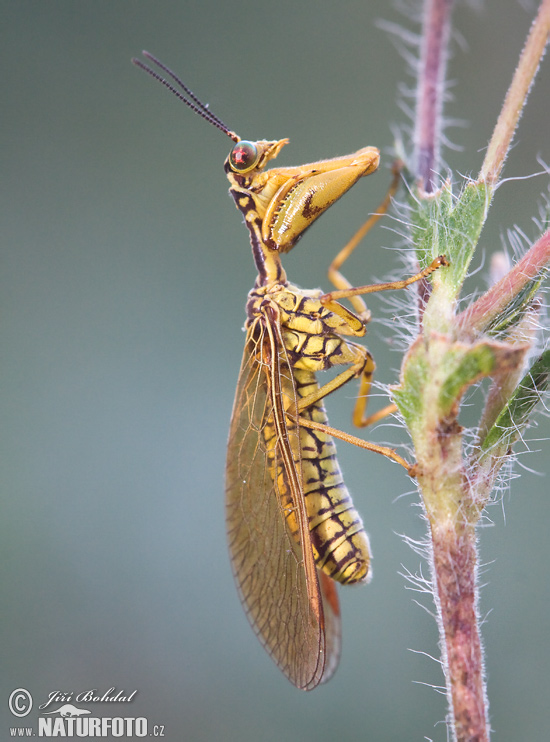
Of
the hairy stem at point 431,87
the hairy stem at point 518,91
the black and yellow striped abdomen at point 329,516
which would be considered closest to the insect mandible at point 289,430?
the black and yellow striped abdomen at point 329,516

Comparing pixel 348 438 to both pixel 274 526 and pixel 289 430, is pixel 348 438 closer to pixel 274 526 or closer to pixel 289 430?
pixel 289 430

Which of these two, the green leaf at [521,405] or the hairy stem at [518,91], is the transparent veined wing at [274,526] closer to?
the green leaf at [521,405]

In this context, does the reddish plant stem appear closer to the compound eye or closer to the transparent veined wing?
the transparent veined wing

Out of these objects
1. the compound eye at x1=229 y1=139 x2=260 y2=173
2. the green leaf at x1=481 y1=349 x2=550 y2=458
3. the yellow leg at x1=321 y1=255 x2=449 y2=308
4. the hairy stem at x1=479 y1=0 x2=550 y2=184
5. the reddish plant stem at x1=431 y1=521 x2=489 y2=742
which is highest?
the compound eye at x1=229 y1=139 x2=260 y2=173

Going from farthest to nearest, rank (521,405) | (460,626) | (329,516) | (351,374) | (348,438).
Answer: (351,374), (329,516), (348,438), (521,405), (460,626)

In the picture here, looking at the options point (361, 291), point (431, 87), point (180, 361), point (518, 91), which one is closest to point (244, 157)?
point (361, 291)

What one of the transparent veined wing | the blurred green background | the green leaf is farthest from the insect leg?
Answer: the green leaf

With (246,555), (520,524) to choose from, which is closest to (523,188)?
(520,524)
